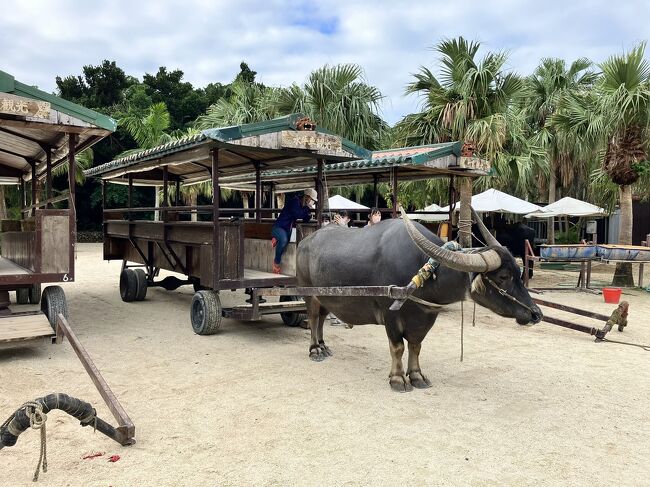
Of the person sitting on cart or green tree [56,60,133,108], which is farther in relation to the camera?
green tree [56,60,133,108]

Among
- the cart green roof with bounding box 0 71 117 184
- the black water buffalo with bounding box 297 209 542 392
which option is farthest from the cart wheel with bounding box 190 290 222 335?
the cart green roof with bounding box 0 71 117 184

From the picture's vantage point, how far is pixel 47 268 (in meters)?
6.35

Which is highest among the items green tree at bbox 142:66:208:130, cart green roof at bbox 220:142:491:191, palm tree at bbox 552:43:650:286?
green tree at bbox 142:66:208:130

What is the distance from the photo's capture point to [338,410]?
4465 mm

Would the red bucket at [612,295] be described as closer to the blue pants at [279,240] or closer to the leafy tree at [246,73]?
the blue pants at [279,240]

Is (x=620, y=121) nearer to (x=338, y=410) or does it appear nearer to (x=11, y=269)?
(x=338, y=410)

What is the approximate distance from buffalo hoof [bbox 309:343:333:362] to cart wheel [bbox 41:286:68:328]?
305cm

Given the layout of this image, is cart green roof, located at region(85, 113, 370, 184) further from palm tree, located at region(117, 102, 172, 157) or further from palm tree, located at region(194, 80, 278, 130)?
palm tree, located at region(117, 102, 172, 157)

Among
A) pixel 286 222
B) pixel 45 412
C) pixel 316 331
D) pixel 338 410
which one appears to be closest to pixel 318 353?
pixel 316 331

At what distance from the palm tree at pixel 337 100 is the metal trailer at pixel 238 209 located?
399 centimetres

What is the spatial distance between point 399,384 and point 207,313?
123 inches

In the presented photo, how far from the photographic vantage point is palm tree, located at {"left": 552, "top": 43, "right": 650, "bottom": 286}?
11516 mm

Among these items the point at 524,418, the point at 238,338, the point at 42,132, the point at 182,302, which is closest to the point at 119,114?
the point at 182,302

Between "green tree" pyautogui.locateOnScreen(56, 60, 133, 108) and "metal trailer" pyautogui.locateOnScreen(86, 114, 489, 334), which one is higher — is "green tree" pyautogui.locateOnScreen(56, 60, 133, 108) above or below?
above
